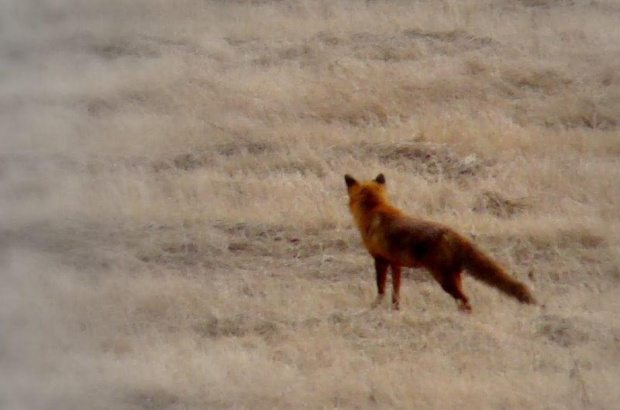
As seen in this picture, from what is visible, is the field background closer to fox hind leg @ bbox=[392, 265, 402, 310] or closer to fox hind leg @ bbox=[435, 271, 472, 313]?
fox hind leg @ bbox=[435, 271, 472, 313]

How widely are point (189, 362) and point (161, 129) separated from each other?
7601mm

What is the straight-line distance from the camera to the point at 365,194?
33.2 ft

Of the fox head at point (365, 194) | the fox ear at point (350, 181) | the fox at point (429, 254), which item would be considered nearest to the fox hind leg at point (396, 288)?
the fox at point (429, 254)

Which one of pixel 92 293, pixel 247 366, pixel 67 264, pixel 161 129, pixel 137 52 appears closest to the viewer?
pixel 247 366

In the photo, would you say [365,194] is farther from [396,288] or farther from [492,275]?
[492,275]

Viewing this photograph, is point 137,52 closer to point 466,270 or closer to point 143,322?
point 143,322

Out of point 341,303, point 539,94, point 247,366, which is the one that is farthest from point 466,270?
point 539,94

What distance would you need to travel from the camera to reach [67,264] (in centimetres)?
1135

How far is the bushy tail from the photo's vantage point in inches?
337

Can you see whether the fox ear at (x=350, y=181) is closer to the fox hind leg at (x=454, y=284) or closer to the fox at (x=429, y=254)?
the fox at (x=429, y=254)

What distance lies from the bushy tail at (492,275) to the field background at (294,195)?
268 millimetres

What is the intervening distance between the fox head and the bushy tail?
143 centimetres

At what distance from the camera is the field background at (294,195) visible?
8062 millimetres

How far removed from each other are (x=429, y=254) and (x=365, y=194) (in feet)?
Result: 4.57
